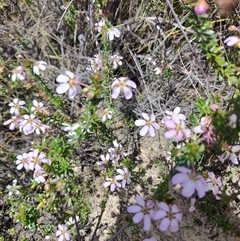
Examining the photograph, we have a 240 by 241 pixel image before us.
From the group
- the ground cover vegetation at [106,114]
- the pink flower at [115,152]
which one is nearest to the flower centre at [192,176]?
the ground cover vegetation at [106,114]

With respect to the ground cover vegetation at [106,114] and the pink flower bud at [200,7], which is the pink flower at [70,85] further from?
the pink flower bud at [200,7]

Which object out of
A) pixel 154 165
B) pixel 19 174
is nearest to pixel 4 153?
pixel 19 174

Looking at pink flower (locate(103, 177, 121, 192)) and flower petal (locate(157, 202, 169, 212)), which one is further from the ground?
flower petal (locate(157, 202, 169, 212))

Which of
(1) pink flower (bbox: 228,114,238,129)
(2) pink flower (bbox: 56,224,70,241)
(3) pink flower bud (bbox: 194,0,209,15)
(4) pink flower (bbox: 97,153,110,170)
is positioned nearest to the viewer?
(1) pink flower (bbox: 228,114,238,129)

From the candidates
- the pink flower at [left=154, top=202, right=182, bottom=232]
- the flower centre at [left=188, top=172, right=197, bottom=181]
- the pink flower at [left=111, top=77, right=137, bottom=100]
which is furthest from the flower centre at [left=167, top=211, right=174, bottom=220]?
the pink flower at [left=111, top=77, right=137, bottom=100]

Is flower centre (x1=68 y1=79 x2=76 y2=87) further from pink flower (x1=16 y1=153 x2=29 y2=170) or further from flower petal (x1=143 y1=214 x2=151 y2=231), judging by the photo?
pink flower (x1=16 y1=153 x2=29 y2=170)

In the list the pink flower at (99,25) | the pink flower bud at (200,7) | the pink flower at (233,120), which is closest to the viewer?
the pink flower at (233,120)

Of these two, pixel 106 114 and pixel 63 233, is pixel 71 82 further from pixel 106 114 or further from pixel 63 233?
pixel 63 233

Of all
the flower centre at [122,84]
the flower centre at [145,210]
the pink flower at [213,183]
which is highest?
the flower centre at [122,84]
